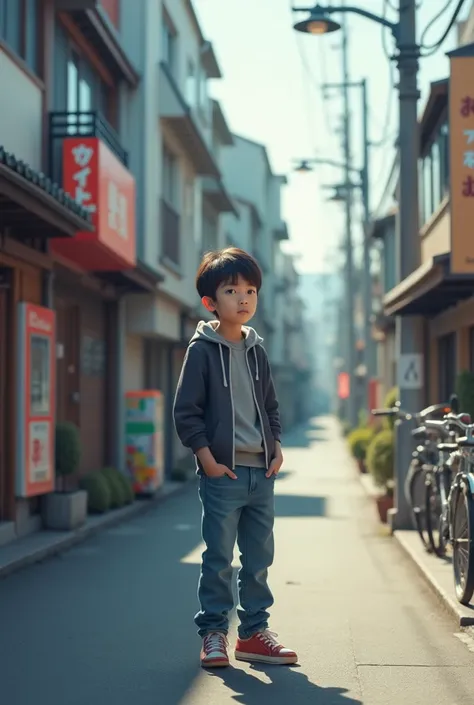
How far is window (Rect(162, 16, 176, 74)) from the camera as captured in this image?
22.9 m

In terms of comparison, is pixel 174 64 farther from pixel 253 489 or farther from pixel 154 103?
pixel 253 489

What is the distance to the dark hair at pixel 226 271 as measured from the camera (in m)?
6.10

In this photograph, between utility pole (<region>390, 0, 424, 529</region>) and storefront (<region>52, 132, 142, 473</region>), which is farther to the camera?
storefront (<region>52, 132, 142, 473</region>)

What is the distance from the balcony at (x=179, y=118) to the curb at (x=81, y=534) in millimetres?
6553

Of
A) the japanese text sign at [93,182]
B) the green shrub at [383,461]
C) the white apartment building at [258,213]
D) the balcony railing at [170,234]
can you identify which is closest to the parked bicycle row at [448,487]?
the green shrub at [383,461]

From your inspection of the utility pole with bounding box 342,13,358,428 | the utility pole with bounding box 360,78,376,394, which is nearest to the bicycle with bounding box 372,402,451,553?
the utility pole with bounding box 360,78,376,394

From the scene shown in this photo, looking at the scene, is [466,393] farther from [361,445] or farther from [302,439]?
[302,439]

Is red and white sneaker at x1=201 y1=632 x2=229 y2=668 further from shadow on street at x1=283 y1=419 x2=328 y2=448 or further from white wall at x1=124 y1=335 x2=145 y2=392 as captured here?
shadow on street at x1=283 y1=419 x2=328 y2=448

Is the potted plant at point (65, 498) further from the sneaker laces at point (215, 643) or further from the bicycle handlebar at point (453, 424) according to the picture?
the sneaker laces at point (215, 643)

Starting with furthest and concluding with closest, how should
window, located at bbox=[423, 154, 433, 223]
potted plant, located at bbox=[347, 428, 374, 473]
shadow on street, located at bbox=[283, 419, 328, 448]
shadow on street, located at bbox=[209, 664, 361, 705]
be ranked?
shadow on street, located at bbox=[283, 419, 328, 448]
potted plant, located at bbox=[347, 428, 374, 473]
window, located at bbox=[423, 154, 433, 223]
shadow on street, located at bbox=[209, 664, 361, 705]

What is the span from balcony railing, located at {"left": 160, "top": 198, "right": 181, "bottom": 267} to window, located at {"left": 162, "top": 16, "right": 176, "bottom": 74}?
3064 mm

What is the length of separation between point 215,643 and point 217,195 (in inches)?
969

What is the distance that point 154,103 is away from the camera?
20125 millimetres

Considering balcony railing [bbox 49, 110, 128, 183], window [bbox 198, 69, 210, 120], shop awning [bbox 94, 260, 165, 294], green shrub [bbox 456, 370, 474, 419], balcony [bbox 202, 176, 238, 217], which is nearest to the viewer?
green shrub [bbox 456, 370, 474, 419]
